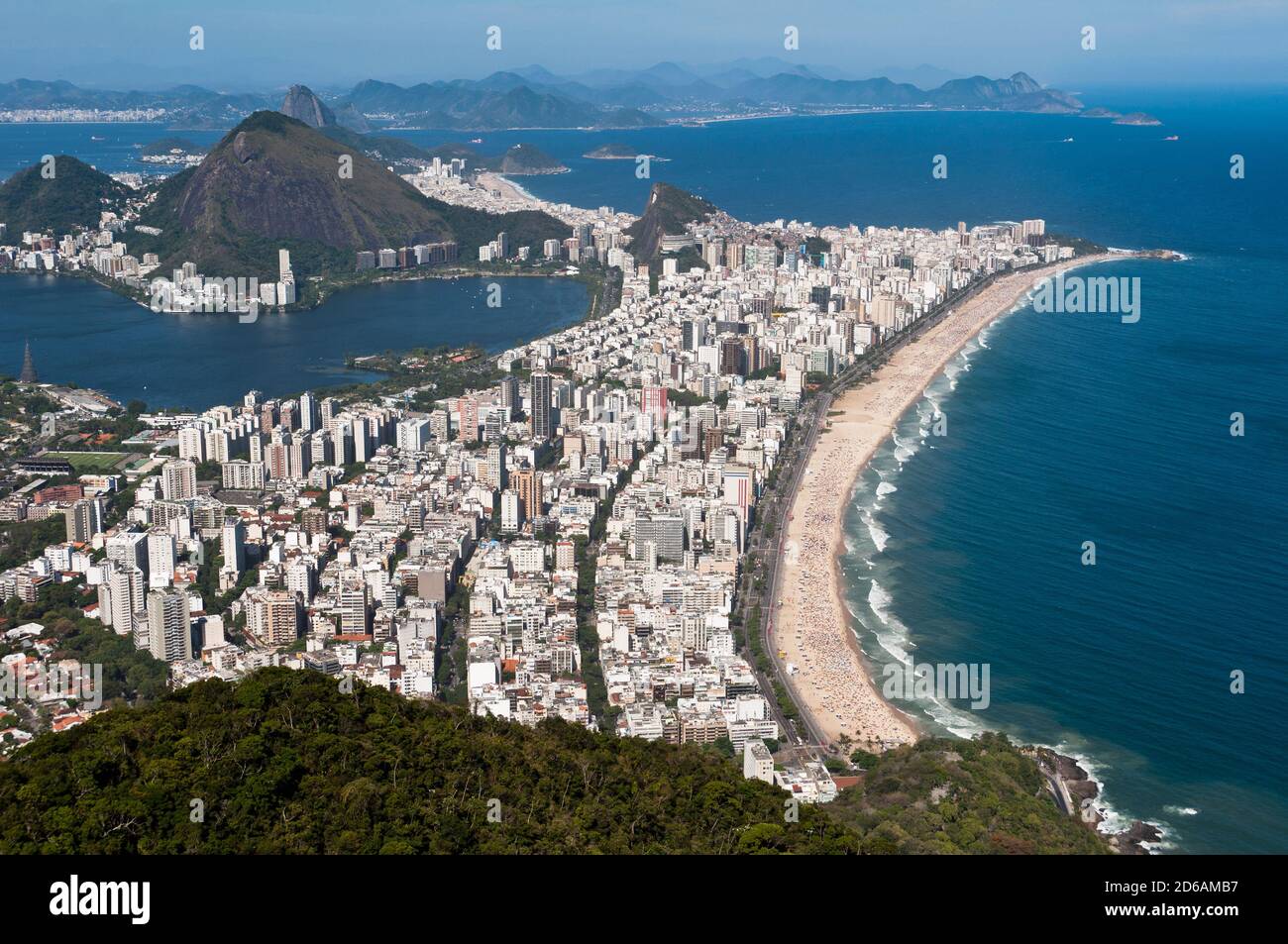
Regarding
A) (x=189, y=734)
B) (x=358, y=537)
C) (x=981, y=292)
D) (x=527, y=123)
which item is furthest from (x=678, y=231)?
(x=527, y=123)

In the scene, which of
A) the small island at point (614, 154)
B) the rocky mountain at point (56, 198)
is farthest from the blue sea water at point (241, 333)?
the small island at point (614, 154)

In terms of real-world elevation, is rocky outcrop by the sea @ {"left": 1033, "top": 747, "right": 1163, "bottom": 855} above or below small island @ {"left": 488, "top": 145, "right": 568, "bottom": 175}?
below

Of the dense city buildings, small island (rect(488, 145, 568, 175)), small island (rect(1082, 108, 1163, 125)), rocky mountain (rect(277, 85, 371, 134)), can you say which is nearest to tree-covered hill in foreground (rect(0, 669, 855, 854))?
the dense city buildings

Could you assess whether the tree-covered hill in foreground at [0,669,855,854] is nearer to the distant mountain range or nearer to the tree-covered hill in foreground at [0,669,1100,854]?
the tree-covered hill in foreground at [0,669,1100,854]

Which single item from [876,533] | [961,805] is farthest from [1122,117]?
[961,805]

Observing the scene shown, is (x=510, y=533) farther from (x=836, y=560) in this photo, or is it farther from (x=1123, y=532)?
(x=1123, y=532)
